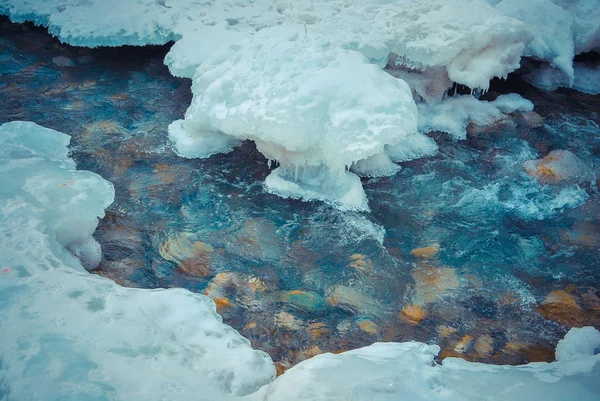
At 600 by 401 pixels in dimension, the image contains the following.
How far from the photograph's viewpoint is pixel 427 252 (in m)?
4.08

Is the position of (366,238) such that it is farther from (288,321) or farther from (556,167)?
(556,167)

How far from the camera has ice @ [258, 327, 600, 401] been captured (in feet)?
7.86

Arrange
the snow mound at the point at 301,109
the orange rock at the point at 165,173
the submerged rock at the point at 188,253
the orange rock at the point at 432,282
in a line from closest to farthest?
the orange rock at the point at 432,282 < the submerged rock at the point at 188,253 < the snow mound at the point at 301,109 < the orange rock at the point at 165,173

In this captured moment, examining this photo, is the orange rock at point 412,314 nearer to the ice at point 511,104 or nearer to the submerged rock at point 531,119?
the submerged rock at point 531,119

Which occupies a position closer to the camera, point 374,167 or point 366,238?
point 366,238

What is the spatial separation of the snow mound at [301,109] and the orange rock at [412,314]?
118cm

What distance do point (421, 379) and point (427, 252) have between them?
1728 mm

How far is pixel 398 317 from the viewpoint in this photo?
354 cm

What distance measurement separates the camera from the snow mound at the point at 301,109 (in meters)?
4.19

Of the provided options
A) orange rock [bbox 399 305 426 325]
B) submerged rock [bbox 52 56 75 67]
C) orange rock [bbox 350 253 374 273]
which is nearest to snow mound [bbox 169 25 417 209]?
orange rock [bbox 350 253 374 273]

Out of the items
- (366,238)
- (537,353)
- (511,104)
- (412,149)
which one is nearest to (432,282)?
(366,238)

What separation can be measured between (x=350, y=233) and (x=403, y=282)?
2.16ft

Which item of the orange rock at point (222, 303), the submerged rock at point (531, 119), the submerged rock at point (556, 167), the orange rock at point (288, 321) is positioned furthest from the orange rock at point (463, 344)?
the submerged rock at point (531, 119)

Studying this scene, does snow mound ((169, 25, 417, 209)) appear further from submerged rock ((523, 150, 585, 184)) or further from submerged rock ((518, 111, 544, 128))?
submerged rock ((518, 111, 544, 128))
